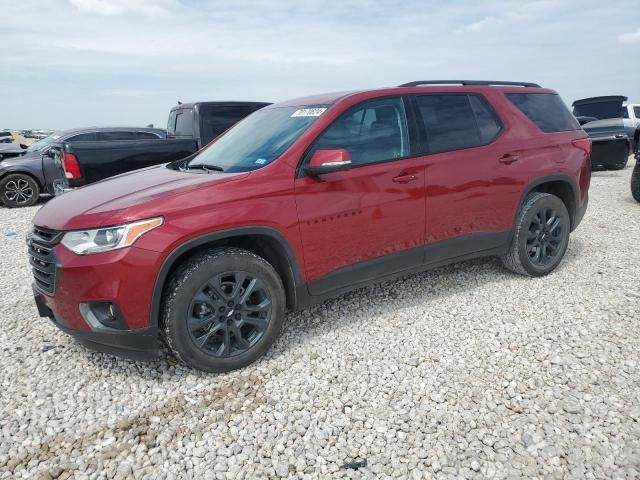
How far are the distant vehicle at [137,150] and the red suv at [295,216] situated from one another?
280 cm

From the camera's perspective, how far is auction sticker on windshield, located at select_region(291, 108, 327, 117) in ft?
10.9

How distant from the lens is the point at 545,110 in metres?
4.39

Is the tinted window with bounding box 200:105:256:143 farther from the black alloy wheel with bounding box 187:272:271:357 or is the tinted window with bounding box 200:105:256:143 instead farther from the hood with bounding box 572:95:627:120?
the hood with bounding box 572:95:627:120

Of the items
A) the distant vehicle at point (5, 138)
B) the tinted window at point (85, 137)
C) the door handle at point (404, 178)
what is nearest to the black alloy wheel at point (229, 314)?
the door handle at point (404, 178)

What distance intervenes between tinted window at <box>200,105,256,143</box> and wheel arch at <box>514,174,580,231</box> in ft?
17.8

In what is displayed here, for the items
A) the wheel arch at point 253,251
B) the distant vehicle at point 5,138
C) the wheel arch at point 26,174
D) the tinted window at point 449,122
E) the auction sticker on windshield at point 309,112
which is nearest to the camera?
the wheel arch at point 253,251

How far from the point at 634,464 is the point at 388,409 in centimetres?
116

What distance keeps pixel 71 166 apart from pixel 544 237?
5532 mm

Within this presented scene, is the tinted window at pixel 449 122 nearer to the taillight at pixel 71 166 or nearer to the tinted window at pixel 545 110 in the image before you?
the tinted window at pixel 545 110

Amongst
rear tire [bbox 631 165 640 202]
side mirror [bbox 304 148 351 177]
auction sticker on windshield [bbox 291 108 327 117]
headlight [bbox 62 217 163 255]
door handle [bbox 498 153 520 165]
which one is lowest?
rear tire [bbox 631 165 640 202]

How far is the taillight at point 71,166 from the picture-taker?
586cm

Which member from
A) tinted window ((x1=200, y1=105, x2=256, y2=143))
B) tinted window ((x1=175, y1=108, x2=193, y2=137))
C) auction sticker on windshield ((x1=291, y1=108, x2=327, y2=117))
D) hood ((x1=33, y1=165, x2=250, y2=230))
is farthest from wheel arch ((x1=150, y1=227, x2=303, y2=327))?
tinted window ((x1=175, y1=108, x2=193, y2=137))

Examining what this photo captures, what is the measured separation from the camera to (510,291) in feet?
13.6

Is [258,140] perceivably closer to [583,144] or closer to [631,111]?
[583,144]
